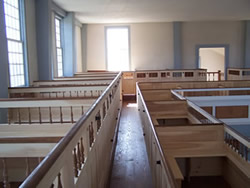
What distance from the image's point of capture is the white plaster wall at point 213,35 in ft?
38.1

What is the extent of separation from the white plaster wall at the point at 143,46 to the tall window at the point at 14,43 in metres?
6.00

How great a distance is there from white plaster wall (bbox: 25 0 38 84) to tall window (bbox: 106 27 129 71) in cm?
558

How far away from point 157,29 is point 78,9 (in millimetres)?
4400

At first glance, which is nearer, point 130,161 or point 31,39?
point 130,161

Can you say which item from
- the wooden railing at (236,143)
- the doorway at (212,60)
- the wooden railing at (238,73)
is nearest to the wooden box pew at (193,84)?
the wooden railing at (238,73)

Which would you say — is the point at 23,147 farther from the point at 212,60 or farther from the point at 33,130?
the point at 212,60

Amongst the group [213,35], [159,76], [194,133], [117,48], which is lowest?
[194,133]

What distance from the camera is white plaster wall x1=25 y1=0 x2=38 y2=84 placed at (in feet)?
19.1

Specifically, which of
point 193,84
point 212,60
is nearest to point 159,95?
point 193,84

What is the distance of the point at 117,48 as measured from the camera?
456 inches

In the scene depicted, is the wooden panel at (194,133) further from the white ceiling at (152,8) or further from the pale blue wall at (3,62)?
the white ceiling at (152,8)

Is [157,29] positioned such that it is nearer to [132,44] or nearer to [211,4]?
[132,44]

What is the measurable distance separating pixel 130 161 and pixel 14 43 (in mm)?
3470

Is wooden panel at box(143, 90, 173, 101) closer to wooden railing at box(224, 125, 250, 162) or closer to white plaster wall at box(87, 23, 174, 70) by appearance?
wooden railing at box(224, 125, 250, 162)
